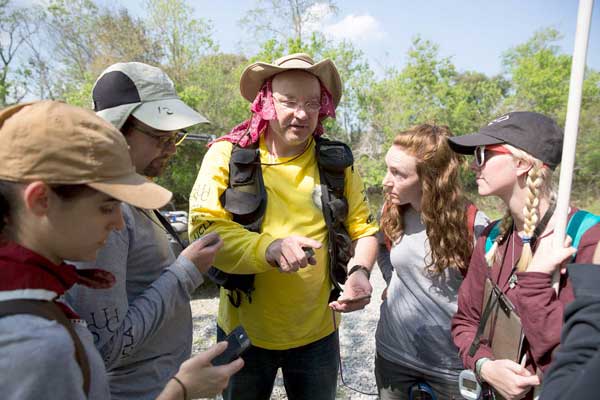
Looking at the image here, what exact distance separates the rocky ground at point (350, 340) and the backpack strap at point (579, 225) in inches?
118

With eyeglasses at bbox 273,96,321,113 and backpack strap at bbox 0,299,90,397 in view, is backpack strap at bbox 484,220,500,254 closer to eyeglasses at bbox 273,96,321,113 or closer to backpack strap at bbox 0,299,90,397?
eyeglasses at bbox 273,96,321,113

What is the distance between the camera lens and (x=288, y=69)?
214 centimetres

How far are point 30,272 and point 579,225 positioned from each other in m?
1.63

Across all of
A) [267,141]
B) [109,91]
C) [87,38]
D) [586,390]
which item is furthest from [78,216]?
[87,38]

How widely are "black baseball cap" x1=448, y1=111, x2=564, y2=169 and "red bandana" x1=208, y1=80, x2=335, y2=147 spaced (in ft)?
3.19

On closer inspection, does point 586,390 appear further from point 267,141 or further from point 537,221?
point 267,141

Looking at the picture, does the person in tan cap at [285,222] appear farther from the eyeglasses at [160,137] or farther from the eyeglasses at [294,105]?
the eyeglasses at [160,137]

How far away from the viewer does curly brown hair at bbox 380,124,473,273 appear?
2096 mm

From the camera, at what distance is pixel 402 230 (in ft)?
7.80

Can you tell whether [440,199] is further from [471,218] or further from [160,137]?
[160,137]

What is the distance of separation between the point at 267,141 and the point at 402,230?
97cm

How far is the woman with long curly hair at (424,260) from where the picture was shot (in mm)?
2113

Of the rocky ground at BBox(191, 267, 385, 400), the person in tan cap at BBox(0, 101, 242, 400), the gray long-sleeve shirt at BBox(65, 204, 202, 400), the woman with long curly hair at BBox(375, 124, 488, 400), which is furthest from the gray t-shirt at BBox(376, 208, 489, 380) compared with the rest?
the rocky ground at BBox(191, 267, 385, 400)

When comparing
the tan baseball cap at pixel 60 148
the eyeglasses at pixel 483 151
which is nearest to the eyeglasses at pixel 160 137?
the tan baseball cap at pixel 60 148
